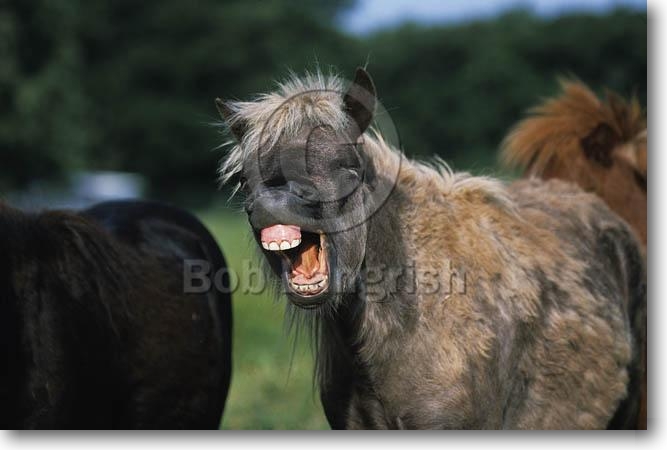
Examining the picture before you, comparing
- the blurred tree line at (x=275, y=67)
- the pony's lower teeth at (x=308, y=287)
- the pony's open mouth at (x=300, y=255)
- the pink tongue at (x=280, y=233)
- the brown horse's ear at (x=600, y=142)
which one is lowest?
the pony's lower teeth at (x=308, y=287)

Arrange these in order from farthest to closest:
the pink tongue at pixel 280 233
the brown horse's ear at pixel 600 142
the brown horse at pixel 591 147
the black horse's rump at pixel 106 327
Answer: the brown horse's ear at pixel 600 142
the brown horse at pixel 591 147
the black horse's rump at pixel 106 327
the pink tongue at pixel 280 233

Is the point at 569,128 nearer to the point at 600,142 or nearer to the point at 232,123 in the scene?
the point at 600,142

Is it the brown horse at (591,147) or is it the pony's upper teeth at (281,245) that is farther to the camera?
the brown horse at (591,147)

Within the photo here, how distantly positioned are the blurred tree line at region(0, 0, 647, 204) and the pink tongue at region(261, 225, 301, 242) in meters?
26.8

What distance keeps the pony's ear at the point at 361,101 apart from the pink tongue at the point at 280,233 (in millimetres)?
671

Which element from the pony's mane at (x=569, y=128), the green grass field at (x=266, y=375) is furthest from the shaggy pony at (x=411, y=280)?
the pony's mane at (x=569, y=128)

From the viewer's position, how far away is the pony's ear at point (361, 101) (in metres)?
3.85

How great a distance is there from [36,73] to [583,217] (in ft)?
75.8

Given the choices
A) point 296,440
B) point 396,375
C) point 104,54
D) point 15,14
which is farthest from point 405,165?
point 104,54

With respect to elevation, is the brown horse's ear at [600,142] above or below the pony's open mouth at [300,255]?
above

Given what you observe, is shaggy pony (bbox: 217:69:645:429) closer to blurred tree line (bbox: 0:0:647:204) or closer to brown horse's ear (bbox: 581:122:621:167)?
brown horse's ear (bbox: 581:122:621:167)

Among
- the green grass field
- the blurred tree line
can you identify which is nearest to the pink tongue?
the green grass field

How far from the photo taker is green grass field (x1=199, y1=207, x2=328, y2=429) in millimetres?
6227

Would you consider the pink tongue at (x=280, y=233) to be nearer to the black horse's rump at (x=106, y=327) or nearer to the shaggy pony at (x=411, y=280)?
the shaggy pony at (x=411, y=280)
